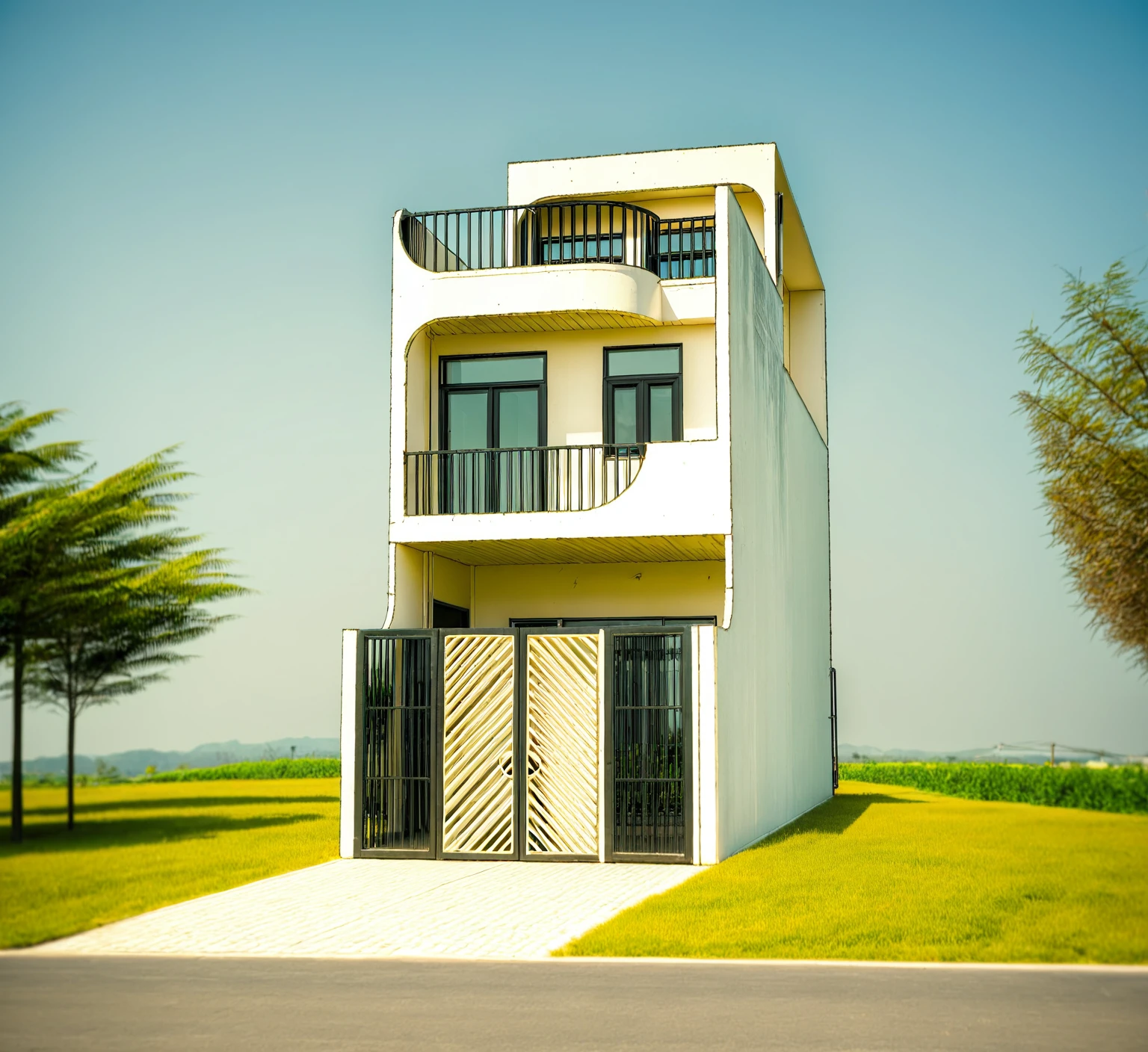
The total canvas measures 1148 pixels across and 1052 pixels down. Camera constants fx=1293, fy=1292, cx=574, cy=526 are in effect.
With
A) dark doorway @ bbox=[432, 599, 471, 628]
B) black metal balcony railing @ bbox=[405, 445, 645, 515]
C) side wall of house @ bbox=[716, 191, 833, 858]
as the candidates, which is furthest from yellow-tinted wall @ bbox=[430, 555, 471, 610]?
side wall of house @ bbox=[716, 191, 833, 858]

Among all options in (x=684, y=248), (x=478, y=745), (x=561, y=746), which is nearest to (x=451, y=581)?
(x=478, y=745)

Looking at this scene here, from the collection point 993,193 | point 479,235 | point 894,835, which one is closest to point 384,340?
point 479,235

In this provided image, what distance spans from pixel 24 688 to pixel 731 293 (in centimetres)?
1424

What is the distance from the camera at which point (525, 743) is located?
601 inches

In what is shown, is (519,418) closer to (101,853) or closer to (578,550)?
(578,550)

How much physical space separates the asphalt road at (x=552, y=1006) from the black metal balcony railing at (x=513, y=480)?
1018 cm

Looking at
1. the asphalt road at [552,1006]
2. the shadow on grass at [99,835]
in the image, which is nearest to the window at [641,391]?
the asphalt road at [552,1006]

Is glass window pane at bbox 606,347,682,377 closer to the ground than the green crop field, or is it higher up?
higher up

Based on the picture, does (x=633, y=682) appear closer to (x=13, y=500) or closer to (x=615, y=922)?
(x=615, y=922)

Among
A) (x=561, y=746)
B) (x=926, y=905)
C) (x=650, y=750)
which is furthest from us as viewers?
(x=561, y=746)

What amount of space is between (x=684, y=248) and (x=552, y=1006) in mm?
16789

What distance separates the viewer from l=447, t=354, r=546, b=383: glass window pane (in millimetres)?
20156

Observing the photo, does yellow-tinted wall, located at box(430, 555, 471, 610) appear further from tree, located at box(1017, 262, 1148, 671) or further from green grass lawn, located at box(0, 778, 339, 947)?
tree, located at box(1017, 262, 1148, 671)

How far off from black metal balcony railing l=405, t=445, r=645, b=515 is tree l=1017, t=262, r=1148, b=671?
35.3 ft
